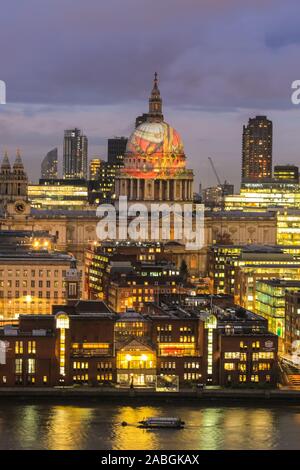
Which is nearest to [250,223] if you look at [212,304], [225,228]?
[225,228]

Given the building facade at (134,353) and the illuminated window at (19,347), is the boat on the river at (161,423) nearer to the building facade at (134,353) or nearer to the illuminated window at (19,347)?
the building facade at (134,353)

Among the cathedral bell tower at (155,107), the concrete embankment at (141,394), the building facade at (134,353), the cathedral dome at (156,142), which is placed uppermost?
the cathedral bell tower at (155,107)

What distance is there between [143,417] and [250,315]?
988 centimetres

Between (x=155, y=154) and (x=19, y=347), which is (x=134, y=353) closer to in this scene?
(x=19, y=347)

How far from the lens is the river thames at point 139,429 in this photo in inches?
1918

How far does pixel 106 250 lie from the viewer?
82688 mm

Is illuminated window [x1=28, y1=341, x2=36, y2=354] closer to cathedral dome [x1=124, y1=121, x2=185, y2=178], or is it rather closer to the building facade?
the building facade

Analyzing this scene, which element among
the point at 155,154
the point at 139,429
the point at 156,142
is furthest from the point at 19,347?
the point at 156,142

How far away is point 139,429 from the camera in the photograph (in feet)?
166

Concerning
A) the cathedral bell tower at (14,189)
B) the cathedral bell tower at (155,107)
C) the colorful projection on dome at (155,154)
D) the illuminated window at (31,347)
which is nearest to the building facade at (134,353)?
the illuminated window at (31,347)

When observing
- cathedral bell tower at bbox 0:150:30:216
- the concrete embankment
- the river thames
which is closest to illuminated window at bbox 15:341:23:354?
the concrete embankment

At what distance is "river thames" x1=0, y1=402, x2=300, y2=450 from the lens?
48719mm

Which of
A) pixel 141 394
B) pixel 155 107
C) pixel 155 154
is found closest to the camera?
pixel 141 394
